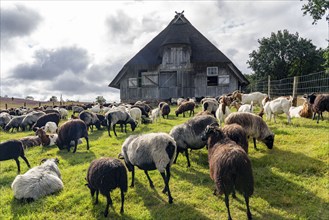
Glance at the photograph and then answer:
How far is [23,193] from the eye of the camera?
750cm

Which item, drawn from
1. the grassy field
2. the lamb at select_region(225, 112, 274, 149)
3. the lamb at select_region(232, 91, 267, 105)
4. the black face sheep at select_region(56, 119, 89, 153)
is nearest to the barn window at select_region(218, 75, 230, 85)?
the lamb at select_region(232, 91, 267, 105)

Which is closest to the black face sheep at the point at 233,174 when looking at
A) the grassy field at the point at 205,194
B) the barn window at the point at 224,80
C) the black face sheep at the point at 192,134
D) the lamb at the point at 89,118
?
the grassy field at the point at 205,194

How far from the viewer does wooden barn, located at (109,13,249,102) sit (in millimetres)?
31156

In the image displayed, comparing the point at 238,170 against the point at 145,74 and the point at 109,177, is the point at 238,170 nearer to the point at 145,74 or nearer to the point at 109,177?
the point at 109,177

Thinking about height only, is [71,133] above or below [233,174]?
below

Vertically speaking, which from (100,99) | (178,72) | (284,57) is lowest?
(100,99)

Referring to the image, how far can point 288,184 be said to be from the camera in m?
6.90

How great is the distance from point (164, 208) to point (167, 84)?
26234 mm

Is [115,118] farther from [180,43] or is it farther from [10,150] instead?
[180,43]

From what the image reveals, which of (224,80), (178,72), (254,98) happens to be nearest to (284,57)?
(224,80)

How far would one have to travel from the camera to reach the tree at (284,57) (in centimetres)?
4409

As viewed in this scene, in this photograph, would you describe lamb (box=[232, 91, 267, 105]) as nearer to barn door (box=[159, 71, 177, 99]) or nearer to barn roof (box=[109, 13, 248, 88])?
barn roof (box=[109, 13, 248, 88])

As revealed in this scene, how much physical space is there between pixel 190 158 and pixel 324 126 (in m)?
6.51

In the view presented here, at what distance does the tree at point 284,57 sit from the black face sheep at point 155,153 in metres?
42.9
